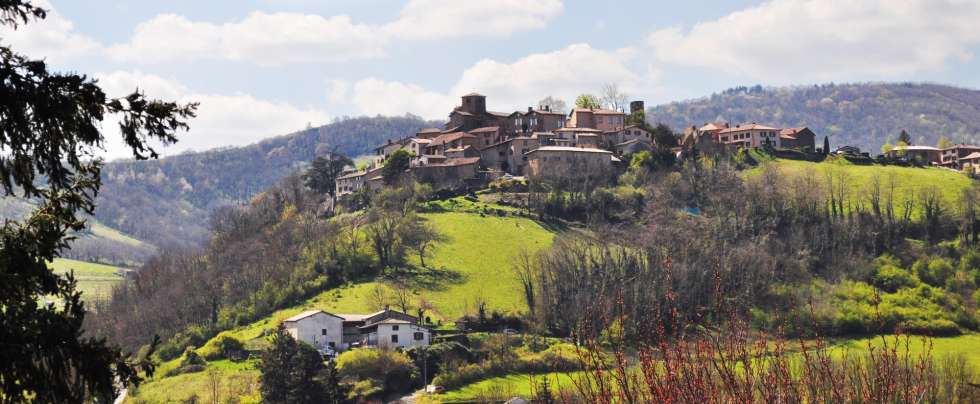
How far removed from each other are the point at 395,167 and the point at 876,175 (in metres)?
50.8

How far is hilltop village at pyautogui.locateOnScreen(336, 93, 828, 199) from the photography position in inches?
4530

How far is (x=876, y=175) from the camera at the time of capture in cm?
11969

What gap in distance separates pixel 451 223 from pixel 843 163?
46411 mm

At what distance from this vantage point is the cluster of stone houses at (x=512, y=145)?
115 metres

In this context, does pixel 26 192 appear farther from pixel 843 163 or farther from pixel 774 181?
pixel 843 163

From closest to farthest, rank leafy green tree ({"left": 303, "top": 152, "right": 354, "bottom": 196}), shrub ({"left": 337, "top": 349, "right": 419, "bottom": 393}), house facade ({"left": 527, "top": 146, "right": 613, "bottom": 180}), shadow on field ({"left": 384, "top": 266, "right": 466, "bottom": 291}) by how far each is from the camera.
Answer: shrub ({"left": 337, "top": 349, "right": 419, "bottom": 393}), shadow on field ({"left": 384, "top": 266, "right": 466, "bottom": 291}), house facade ({"left": 527, "top": 146, "right": 613, "bottom": 180}), leafy green tree ({"left": 303, "top": 152, "right": 354, "bottom": 196})

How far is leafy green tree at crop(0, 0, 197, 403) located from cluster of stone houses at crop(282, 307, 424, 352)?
216 ft

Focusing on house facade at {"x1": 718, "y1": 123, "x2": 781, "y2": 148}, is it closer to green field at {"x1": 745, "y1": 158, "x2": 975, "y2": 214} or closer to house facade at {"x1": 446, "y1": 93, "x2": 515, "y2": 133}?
green field at {"x1": 745, "y1": 158, "x2": 975, "y2": 214}

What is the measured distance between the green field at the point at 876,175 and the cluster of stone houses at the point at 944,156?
8487 mm

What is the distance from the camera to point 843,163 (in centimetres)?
12325

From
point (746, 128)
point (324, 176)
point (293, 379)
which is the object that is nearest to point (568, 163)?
point (746, 128)

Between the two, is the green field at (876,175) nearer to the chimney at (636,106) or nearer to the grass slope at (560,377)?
the chimney at (636,106)

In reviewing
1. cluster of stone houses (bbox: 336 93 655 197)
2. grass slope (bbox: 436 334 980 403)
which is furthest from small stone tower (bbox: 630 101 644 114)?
grass slope (bbox: 436 334 980 403)

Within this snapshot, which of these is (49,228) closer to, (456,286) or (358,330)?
(358,330)
